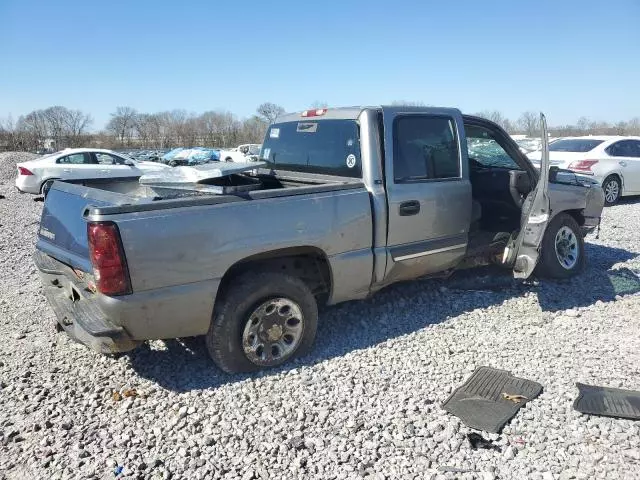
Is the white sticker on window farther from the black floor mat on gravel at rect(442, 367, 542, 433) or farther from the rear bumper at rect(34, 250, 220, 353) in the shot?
the black floor mat on gravel at rect(442, 367, 542, 433)

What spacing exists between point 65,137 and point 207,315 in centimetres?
5554

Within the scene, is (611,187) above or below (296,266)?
below

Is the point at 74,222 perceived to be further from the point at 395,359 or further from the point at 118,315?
the point at 395,359

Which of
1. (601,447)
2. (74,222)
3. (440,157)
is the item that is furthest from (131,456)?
(440,157)

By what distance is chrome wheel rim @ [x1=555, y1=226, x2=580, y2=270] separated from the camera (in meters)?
5.71

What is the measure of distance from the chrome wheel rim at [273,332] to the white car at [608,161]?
965 cm

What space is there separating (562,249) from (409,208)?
2571 millimetres

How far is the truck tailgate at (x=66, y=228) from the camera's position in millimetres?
3350

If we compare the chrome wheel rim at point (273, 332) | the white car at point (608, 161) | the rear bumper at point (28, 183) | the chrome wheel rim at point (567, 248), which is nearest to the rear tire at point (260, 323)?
the chrome wheel rim at point (273, 332)

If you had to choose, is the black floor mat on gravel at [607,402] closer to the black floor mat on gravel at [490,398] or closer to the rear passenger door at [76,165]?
the black floor mat on gravel at [490,398]

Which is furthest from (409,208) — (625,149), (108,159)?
(108,159)

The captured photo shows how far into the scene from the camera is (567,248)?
5824mm

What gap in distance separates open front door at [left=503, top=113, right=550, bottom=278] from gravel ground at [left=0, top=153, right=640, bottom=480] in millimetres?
524

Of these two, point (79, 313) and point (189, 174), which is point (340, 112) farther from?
point (79, 313)
